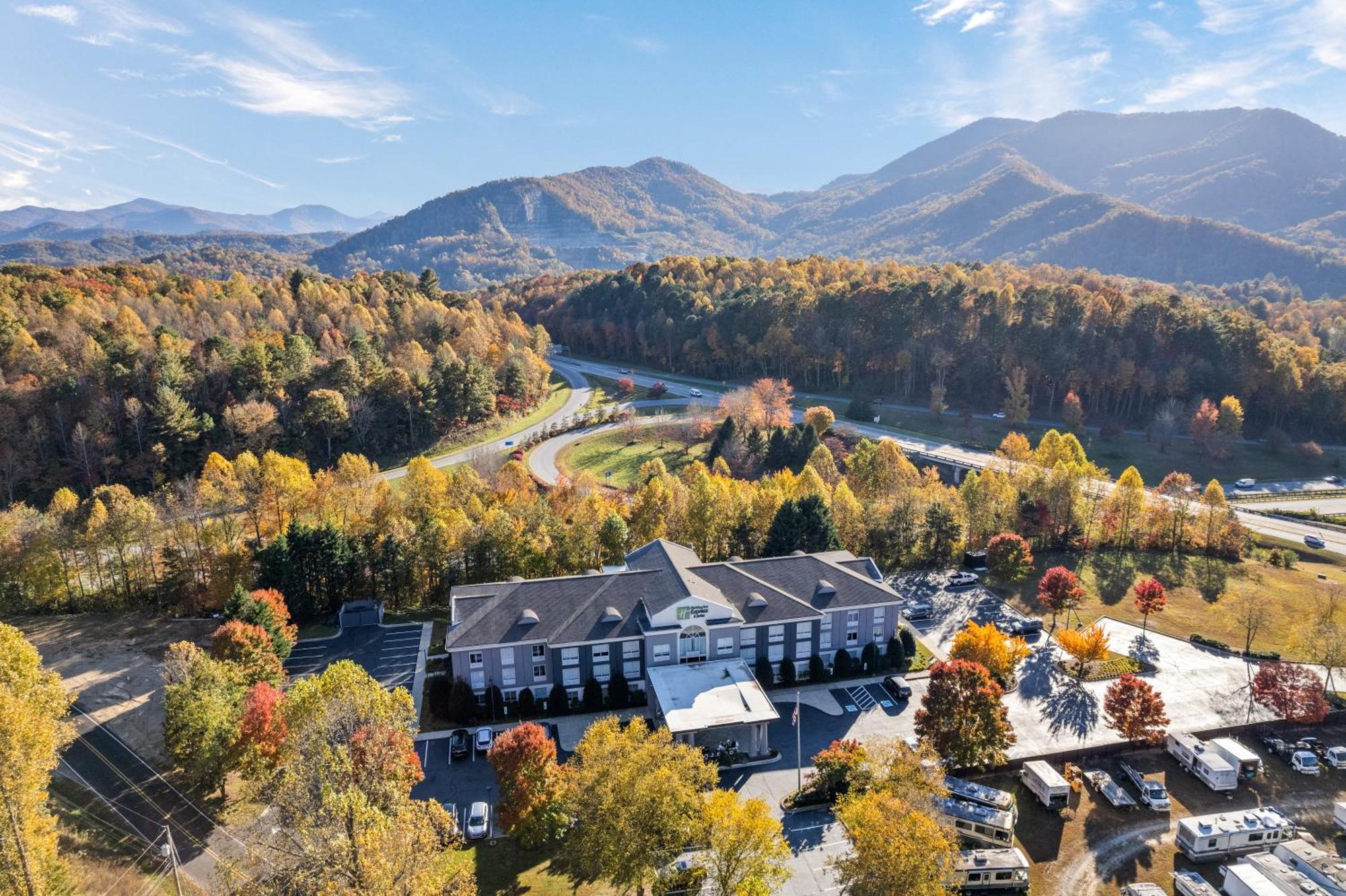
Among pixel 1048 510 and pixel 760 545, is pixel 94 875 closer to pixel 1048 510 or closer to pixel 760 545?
pixel 760 545

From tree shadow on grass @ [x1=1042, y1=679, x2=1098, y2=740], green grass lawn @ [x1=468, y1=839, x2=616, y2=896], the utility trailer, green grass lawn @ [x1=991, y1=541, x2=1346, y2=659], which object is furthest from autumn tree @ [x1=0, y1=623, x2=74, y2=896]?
green grass lawn @ [x1=991, y1=541, x2=1346, y2=659]

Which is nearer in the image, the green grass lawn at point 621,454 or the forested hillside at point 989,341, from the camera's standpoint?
the green grass lawn at point 621,454

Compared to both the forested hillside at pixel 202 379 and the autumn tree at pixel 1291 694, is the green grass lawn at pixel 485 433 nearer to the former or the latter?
the forested hillside at pixel 202 379

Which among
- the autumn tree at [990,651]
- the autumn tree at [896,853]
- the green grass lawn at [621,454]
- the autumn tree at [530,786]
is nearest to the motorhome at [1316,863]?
the autumn tree at [990,651]

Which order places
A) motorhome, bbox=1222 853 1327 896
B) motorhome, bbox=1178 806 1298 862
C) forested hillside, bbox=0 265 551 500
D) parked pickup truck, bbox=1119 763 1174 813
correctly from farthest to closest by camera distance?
forested hillside, bbox=0 265 551 500
parked pickup truck, bbox=1119 763 1174 813
motorhome, bbox=1178 806 1298 862
motorhome, bbox=1222 853 1327 896

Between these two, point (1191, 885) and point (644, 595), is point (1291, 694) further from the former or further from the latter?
point (644, 595)

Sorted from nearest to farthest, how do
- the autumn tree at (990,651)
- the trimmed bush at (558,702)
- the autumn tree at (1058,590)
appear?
the trimmed bush at (558,702) → the autumn tree at (990,651) → the autumn tree at (1058,590)

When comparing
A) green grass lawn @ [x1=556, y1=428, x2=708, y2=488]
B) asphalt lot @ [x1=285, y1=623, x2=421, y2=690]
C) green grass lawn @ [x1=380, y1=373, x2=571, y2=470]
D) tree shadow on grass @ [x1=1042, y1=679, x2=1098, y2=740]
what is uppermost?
green grass lawn @ [x1=380, y1=373, x2=571, y2=470]

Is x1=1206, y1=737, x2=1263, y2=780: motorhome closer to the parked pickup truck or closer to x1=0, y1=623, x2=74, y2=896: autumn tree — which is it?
the parked pickup truck
